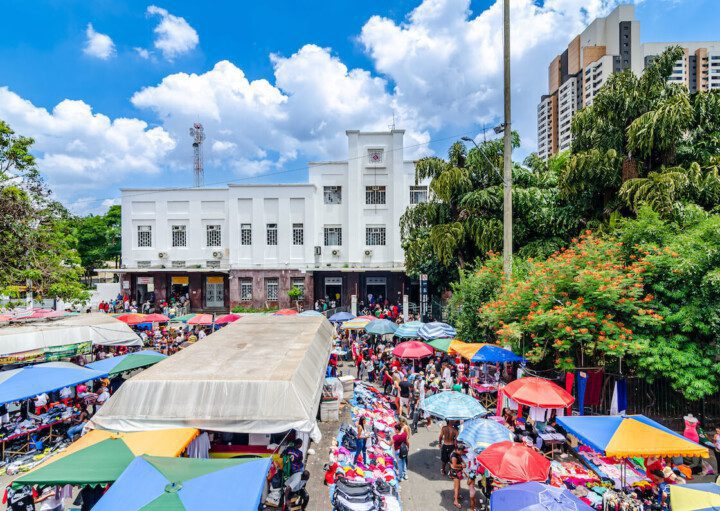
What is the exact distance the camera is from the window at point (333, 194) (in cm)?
3481

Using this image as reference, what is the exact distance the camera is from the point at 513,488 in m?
6.07

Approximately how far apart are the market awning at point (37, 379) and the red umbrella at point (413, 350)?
30.2ft

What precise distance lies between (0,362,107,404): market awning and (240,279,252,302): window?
21821 mm

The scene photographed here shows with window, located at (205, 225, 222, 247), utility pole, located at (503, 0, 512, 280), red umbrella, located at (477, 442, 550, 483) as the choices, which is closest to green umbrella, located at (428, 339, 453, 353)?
utility pole, located at (503, 0, 512, 280)

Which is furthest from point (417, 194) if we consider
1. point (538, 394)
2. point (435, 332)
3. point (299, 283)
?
point (538, 394)

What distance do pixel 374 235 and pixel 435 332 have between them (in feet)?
59.7

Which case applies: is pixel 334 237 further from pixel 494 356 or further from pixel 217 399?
pixel 217 399

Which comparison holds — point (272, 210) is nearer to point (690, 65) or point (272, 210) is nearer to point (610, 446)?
point (610, 446)

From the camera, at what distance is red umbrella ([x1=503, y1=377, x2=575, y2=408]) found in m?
9.22

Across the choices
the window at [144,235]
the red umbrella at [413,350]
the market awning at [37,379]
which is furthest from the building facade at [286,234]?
the market awning at [37,379]

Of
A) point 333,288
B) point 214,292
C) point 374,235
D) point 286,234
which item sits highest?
point 286,234

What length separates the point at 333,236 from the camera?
3466 cm

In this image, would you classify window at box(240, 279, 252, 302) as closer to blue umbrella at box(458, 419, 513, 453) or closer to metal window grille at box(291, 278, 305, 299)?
metal window grille at box(291, 278, 305, 299)

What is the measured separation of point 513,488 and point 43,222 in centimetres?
1906
